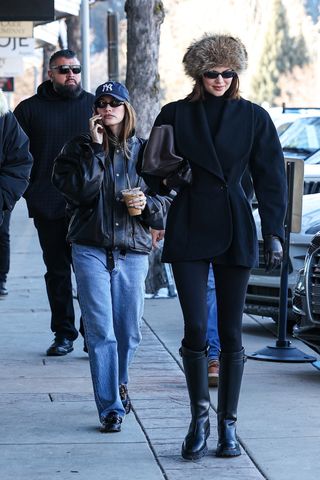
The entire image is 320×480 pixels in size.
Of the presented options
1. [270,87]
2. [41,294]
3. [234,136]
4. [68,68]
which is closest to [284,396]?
[234,136]

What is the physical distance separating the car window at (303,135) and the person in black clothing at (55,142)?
445 inches

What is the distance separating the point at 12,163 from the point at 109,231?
0.74 metres

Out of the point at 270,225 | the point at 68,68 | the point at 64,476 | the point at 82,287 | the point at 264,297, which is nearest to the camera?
the point at 64,476

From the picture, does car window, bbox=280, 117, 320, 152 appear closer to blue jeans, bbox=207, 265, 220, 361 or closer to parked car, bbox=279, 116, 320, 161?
parked car, bbox=279, 116, 320, 161

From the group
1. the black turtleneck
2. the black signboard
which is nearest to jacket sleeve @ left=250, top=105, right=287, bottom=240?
the black turtleneck

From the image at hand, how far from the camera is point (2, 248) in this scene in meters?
12.6

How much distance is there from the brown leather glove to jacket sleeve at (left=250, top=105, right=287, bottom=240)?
29mm

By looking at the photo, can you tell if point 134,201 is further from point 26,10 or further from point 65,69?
point 26,10

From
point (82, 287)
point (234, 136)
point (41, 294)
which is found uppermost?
point (234, 136)

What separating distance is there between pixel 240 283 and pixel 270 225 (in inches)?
12.3

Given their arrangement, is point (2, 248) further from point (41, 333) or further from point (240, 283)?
point (240, 283)

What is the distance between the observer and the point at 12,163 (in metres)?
7.07

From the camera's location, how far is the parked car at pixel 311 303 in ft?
26.3

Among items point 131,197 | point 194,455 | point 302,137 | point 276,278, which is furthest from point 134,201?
point 302,137
